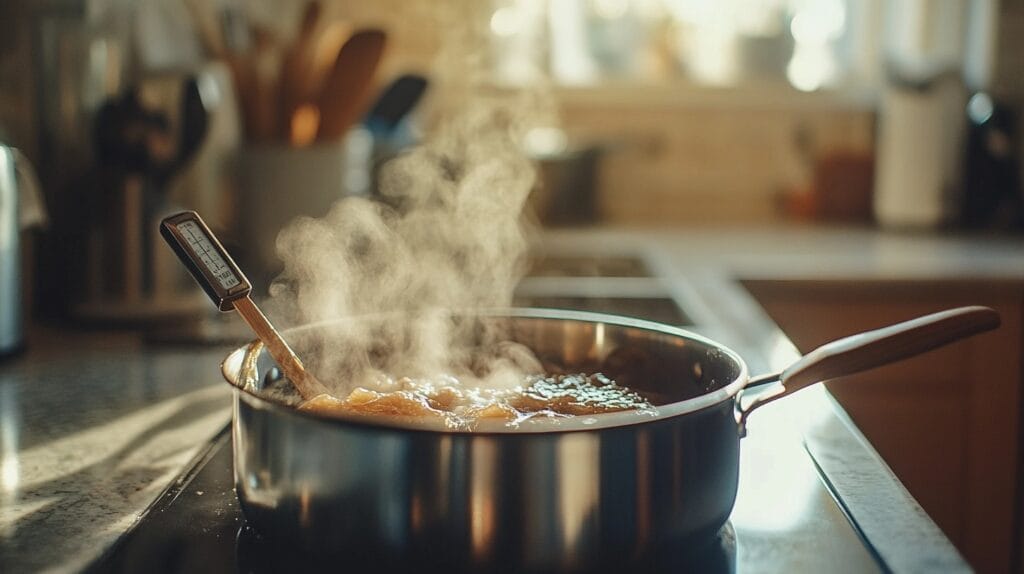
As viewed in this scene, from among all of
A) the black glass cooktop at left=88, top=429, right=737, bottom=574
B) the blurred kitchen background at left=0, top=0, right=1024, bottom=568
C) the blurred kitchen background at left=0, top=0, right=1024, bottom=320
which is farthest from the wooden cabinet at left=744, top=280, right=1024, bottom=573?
the black glass cooktop at left=88, top=429, right=737, bottom=574

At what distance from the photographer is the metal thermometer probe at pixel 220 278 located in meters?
0.64

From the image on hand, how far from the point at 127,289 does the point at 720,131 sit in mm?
1747

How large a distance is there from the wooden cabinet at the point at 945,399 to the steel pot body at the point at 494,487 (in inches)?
51.2

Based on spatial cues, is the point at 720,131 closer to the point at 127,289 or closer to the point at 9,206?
the point at 127,289

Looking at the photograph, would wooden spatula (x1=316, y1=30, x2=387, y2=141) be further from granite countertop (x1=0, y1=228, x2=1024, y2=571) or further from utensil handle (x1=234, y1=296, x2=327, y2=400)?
utensil handle (x1=234, y1=296, x2=327, y2=400)

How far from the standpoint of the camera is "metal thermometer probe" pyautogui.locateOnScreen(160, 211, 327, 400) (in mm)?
643

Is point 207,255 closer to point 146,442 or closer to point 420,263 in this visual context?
point 146,442

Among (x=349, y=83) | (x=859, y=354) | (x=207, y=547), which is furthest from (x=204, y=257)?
(x=349, y=83)

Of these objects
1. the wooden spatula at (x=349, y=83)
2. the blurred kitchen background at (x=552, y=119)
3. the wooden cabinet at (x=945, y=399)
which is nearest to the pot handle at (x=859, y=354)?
the blurred kitchen background at (x=552, y=119)

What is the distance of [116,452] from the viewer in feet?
2.80

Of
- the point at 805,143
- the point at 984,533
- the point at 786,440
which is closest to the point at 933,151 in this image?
the point at 805,143

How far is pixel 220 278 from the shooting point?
26.1 inches

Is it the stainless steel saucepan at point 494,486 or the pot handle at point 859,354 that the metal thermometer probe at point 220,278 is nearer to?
the stainless steel saucepan at point 494,486

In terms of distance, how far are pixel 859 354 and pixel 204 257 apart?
1.40 feet
